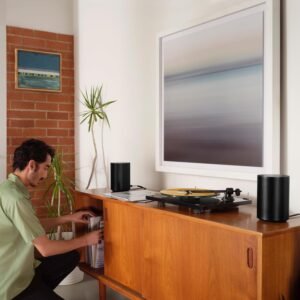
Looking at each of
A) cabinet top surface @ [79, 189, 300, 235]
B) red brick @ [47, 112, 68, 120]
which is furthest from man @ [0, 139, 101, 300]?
red brick @ [47, 112, 68, 120]

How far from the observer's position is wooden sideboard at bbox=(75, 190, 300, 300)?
5.09 feet

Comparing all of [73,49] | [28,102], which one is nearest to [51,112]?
[28,102]

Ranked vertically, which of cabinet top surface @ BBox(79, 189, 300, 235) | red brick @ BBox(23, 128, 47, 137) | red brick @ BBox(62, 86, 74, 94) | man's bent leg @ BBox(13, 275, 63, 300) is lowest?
man's bent leg @ BBox(13, 275, 63, 300)

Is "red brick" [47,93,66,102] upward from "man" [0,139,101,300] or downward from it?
upward

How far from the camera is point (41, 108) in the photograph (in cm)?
366

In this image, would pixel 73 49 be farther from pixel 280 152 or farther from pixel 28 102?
pixel 280 152

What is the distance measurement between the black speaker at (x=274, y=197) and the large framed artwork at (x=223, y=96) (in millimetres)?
313

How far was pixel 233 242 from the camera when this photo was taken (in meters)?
1.63

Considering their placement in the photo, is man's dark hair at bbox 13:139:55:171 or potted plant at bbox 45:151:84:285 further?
potted plant at bbox 45:151:84:285

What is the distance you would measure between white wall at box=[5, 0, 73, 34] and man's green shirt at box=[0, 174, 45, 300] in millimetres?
1761

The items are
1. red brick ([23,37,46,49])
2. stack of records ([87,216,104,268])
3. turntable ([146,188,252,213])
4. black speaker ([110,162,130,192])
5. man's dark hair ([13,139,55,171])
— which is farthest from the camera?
red brick ([23,37,46,49])

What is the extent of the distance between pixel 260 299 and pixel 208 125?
1.07 m

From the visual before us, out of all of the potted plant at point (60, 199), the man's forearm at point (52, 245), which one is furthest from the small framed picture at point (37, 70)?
the man's forearm at point (52, 245)

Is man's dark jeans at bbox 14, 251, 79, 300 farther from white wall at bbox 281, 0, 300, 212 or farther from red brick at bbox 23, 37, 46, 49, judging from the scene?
red brick at bbox 23, 37, 46, 49
